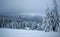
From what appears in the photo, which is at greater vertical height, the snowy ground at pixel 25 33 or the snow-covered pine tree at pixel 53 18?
the snow-covered pine tree at pixel 53 18

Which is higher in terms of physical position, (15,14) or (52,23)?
(15,14)

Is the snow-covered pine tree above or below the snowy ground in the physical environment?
above

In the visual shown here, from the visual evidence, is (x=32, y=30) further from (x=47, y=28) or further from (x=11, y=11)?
(x=11, y=11)

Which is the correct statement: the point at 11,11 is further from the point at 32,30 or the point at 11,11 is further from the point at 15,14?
the point at 32,30

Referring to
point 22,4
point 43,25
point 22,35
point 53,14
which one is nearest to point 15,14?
point 22,4

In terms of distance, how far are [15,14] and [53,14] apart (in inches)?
27.9

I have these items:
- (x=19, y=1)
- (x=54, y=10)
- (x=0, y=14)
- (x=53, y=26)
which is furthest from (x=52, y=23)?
(x=0, y=14)

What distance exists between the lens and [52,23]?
2041mm

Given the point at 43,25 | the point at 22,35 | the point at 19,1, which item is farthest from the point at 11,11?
the point at 43,25

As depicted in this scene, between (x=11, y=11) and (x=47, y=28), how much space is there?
2.43 ft

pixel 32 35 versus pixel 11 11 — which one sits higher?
pixel 11 11

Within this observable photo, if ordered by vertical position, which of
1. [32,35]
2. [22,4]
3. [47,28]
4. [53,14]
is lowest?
[32,35]

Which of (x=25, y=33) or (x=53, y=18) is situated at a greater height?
(x=53, y=18)

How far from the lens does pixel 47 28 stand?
2.03m
